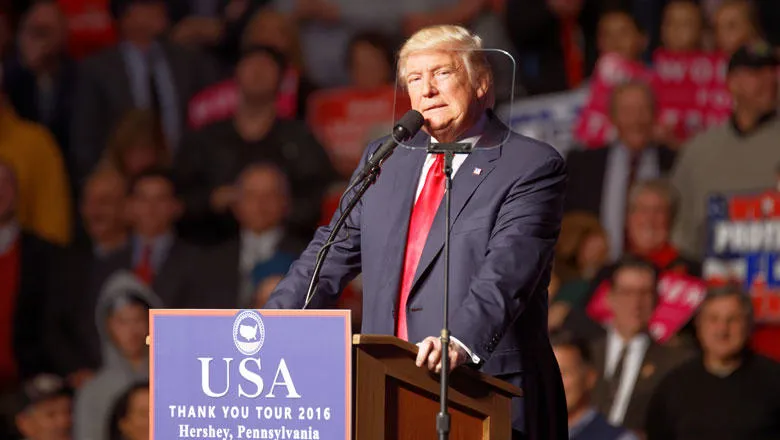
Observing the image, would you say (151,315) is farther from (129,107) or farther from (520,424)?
(129,107)

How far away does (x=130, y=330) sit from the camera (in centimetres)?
740

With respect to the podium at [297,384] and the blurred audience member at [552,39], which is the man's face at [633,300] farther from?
the podium at [297,384]

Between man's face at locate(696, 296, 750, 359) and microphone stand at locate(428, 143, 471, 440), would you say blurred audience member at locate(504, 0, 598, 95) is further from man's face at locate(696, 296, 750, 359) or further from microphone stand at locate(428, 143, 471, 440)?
microphone stand at locate(428, 143, 471, 440)

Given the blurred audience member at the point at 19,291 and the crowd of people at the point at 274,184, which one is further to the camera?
the blurred audience member at the point at 19,291

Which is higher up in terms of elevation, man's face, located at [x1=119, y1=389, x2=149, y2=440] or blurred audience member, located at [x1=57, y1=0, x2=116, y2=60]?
blurred audience member, located at [x1=57, y1=0, x2=116, y2=60]

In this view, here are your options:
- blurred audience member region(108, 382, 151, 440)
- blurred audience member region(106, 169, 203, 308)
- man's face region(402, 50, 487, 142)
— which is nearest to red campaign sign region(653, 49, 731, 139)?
blurred audience member region(106, 169, 203, 308)

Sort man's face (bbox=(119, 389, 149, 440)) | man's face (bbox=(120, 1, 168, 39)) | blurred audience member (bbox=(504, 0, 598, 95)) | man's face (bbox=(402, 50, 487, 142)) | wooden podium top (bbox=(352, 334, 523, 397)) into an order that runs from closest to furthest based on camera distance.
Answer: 1. wooden podium top (bbox=(352, 334, 523, 397))
2. man's face (bbox=(402, 50, 487, 142))
3. man's face (bbox=(119, 389, 149, 440))
4. blurred audience member (bbox=(504, 0, 598, 95))
5. man's face (bbox=(120, 1, 168, 39))

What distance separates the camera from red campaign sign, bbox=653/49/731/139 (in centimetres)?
730

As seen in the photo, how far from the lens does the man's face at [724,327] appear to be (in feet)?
20.3

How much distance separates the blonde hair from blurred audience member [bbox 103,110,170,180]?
16.0ft

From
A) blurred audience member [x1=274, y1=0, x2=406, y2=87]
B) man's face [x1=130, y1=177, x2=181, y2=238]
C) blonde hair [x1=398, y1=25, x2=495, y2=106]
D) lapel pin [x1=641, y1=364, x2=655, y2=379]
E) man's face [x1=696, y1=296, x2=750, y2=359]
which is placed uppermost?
blurred audience member [x1=274, y1=0, x2=406, y2=87]

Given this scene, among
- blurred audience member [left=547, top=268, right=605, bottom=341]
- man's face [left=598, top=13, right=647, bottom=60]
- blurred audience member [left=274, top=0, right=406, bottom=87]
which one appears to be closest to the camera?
blurred audience member [left=547, top=268, right=605, bottom=341]

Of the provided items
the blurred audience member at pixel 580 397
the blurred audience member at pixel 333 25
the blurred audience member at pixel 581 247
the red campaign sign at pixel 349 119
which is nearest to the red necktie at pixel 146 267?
the red campaign sign at pixel 349 119

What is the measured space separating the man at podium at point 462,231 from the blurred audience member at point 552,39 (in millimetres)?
4138
